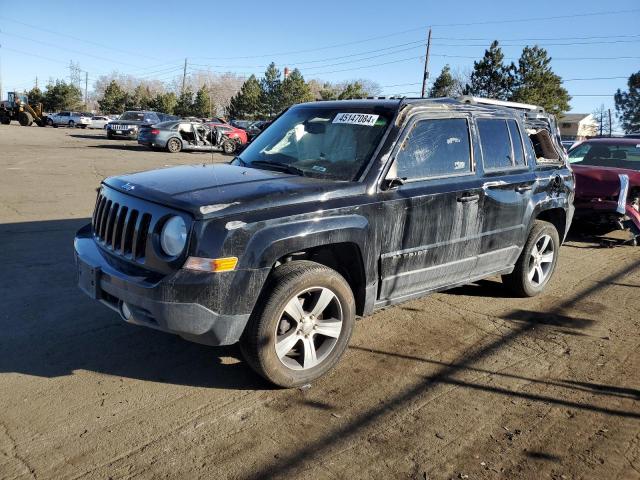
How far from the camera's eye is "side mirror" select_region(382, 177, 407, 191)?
3885mm

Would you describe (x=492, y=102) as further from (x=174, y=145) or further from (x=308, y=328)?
(x=174, y=145)

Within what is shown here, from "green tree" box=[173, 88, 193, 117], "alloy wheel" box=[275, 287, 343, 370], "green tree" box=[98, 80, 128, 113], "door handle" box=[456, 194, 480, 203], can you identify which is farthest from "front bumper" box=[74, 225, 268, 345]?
"green tree" box=[98, 80, 128, 113]

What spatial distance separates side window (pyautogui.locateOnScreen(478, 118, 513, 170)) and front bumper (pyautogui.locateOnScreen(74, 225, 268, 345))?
263 centimetres

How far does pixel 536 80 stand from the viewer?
54594mm

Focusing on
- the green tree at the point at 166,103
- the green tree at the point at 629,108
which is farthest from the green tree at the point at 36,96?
the green tree at the point at 629,108

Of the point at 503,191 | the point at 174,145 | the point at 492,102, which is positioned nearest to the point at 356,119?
the point at 503,191

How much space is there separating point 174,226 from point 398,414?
1790 mm

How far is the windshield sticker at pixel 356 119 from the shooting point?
13.9 feet

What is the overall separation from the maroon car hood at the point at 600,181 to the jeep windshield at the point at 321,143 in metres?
5.47

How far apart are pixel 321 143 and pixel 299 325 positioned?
61.9 inches

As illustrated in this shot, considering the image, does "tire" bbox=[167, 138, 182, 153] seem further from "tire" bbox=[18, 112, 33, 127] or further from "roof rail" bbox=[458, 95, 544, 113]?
"tire" bbox=[18, 112, 33, 127]

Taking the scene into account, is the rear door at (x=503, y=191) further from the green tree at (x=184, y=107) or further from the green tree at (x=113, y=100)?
the green tree at (x=113, y=100)

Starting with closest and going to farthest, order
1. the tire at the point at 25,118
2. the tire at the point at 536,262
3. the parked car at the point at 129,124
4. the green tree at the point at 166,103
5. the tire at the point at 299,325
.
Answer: the tire at the point at 299,325
the tire at the point at 536,262
the parked car at the point at 129,124
the tire at the point at 25,118
the green tree at the point at 166,103

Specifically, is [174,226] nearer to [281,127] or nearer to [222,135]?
[281,127]
